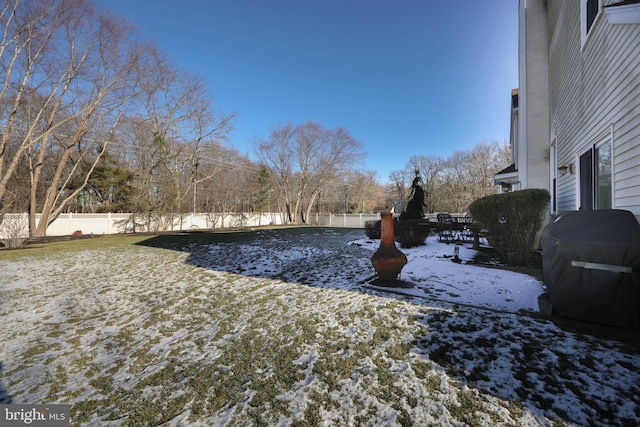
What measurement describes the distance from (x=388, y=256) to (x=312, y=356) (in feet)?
8.45

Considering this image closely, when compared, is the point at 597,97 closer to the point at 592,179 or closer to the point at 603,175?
the point at 603,175

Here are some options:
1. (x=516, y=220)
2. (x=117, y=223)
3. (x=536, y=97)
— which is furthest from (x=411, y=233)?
(x=117, y=223)

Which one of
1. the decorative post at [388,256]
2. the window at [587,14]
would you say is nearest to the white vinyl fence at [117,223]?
the decorative post at [388,256]

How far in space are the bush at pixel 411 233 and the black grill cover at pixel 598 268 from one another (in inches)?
256

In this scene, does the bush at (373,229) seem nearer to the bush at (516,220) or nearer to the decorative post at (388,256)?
the bush at (516,220)

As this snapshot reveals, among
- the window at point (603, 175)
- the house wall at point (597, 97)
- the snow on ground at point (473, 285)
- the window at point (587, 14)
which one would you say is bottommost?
the snow on ground at point (473, 285)

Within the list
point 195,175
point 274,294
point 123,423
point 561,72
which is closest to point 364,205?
point 195,175

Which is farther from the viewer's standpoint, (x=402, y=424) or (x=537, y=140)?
(x=537, y=140)

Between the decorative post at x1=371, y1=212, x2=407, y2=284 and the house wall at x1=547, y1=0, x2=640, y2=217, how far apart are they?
3.00 meters

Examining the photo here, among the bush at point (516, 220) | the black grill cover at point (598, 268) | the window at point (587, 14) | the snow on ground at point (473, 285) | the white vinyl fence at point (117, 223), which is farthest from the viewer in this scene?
the white vinyl fence at point (117, 223)

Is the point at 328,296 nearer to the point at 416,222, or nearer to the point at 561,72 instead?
the point at 416,222

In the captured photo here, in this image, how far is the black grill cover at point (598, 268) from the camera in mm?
2553

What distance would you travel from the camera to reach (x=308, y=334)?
303 centimetres

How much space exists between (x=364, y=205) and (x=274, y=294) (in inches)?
1545
